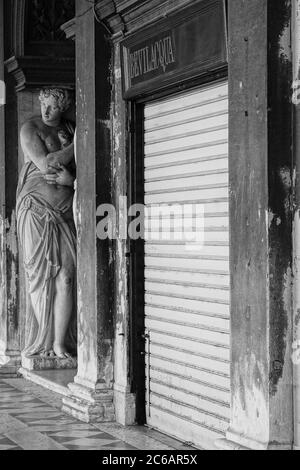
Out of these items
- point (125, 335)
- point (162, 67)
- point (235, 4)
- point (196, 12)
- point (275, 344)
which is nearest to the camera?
point (275, 344)

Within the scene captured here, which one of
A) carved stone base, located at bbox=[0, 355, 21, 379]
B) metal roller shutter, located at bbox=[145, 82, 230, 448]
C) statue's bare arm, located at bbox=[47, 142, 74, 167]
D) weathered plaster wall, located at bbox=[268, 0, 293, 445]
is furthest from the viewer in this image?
carved stone base, located at bbox=[0, 355, 21, 379]

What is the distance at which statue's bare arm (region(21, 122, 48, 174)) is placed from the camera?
9.90 m

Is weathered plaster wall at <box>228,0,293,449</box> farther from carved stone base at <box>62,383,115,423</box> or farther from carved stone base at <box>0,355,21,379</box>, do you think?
carved stone base at <box>0,355,21,379</box>

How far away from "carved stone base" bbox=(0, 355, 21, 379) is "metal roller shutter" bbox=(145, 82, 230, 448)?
2.97 meters

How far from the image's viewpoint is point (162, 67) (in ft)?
23.0

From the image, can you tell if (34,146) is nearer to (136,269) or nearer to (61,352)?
(61,352)

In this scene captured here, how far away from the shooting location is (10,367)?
33.8 feet

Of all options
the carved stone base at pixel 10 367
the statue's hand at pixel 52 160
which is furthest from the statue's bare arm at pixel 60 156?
the carved stone base at pixel 10 367

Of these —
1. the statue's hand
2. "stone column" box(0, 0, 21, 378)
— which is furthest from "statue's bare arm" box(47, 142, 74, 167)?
"stone column" box(0, 0, 21, 378)

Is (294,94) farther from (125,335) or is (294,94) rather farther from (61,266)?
(61,266)

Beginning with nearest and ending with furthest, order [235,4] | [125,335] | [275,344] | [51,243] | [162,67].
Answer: [275,344]
[235,4]
[162,67]
[125,335]
[51,243]

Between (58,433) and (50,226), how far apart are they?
298 cm
